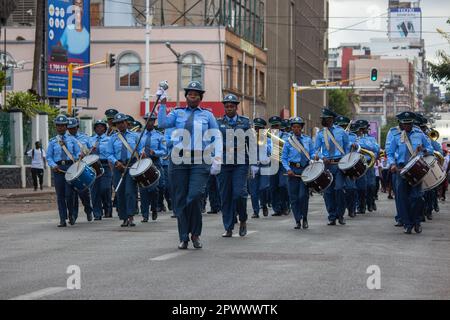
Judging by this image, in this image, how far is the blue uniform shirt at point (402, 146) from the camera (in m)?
19.0

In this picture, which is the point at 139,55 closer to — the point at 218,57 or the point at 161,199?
the point at 218,57

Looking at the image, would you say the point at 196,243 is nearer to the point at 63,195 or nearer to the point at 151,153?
the point at 63,195

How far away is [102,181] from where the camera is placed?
2356 centimetres

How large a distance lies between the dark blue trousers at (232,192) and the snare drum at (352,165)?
392 cm

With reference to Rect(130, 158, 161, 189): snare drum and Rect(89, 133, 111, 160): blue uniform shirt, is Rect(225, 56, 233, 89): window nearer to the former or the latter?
Rect(89, 133, 111, 160): blue uniform shirt

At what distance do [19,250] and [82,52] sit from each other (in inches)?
1732

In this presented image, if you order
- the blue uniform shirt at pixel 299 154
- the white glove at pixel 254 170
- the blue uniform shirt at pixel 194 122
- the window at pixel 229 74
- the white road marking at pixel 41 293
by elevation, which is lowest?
the white road marking at pixel 41 293

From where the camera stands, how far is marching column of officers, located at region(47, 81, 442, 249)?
50.2ft

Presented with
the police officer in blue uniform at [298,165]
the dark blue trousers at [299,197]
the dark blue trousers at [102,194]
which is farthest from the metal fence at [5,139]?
the dark blue trousers at [299,197]

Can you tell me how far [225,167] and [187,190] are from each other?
265cm

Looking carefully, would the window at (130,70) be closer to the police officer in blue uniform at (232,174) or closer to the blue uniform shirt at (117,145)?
the blue uniform shirt at (117,145)

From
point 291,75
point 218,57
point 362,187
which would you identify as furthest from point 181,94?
point 362,187

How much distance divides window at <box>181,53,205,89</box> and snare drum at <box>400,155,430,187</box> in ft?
162

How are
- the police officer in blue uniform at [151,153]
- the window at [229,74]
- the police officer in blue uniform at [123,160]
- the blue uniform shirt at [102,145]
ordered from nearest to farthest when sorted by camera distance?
the police officer in blue uniform at [123,160]
the police officer in blue uniform at [151,153]
the blue uniform shirt at [102,145]
the window at [229,74]
